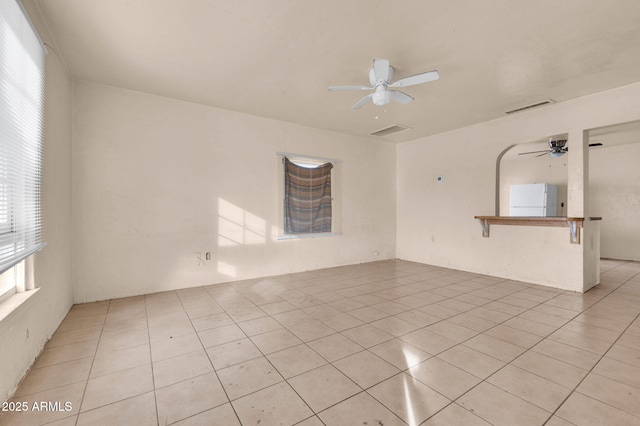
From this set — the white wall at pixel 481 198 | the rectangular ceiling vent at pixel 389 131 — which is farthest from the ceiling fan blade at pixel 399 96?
the white wall at pixel 481 198

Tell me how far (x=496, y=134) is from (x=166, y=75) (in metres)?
5.23

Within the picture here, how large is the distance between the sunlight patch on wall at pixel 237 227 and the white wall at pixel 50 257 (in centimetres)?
184

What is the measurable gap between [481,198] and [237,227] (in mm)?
4434

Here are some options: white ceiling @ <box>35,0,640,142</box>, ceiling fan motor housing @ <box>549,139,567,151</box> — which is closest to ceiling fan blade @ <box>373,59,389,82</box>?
white ceiling @ <box>35,0,640,142</box>

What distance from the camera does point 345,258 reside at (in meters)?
5.97

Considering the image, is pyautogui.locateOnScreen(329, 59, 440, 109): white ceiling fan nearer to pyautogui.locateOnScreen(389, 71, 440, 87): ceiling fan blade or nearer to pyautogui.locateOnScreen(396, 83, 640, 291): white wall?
pyautogui.locateOnScreen(389, 71, 440, 87): ceiling fan blade

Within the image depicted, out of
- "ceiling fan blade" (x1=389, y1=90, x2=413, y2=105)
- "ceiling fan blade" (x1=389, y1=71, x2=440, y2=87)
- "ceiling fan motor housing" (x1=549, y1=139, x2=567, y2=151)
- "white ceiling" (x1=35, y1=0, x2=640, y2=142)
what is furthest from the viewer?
"ceiling fan motor housing" (x1=549, y1=139, x2=567, y2=151)

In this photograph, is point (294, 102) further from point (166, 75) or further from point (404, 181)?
point (404, 181)

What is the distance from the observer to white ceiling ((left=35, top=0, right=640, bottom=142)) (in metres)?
2.29

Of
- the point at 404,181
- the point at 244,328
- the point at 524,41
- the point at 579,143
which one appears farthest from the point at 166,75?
the point at 579,143

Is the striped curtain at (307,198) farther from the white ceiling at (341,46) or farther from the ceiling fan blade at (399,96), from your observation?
the ceiling fan blade at (399,96)

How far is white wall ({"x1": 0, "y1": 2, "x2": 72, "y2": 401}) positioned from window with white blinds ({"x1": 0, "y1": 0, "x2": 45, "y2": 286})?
245 millimetres

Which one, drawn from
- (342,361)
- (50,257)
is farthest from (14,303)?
(342,361)

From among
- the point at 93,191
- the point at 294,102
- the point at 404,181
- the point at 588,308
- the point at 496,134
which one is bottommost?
the point at 588,308
